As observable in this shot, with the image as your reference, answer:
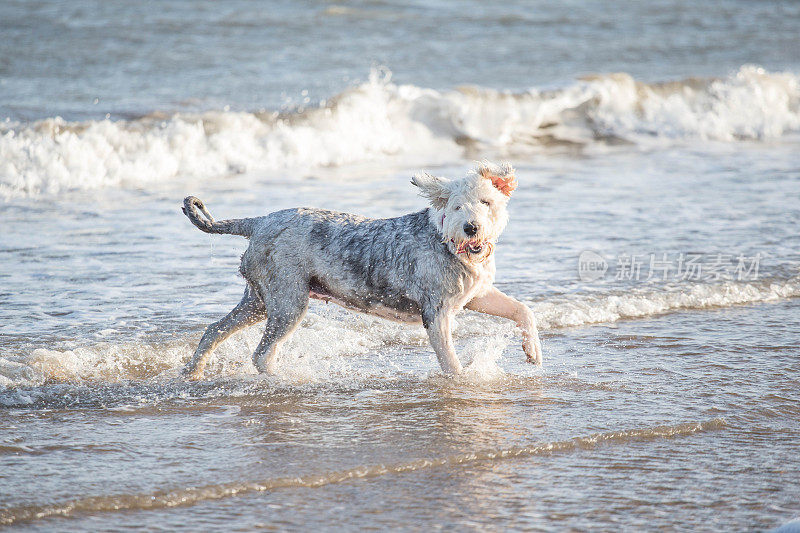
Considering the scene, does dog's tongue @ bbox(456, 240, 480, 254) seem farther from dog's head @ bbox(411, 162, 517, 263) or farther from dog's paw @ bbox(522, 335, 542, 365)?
dog's paw @ bbox(522, 335, 542, 365)

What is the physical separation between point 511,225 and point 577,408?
16.3ft

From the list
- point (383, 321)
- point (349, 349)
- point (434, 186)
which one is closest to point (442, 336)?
point (434, 186)

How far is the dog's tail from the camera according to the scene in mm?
6330

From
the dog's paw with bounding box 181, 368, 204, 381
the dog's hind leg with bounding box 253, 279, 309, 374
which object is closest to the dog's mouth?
the dog's hind leg with bounding box 253, 279, 309, 374

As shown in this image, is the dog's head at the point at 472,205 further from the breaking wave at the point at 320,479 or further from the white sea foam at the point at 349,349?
the breaking wave at the point at 320,479

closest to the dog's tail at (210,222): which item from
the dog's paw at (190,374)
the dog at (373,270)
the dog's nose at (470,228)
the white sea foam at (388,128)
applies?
the dog at (373,270)

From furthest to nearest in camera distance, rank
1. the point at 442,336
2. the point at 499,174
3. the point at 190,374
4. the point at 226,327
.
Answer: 1. the point at 226,327
2. the point at 190,374
3. the point at 442,336
4. the point at 499,174

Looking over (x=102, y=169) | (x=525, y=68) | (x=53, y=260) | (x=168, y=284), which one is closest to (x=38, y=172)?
(x=102, y=169)

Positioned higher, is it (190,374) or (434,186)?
(434,186)

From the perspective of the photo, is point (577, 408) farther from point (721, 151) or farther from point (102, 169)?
point (721, 151)

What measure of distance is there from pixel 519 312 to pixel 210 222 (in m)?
2.11

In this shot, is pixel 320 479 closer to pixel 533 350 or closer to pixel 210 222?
pixel 533 350

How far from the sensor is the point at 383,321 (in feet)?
25.0

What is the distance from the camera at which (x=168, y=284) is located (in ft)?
27.4
